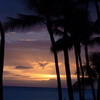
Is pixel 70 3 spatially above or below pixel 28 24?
above

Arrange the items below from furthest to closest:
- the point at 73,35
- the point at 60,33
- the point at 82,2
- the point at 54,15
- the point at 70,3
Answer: the point at 73,35 → the point at 60,33 → the point at 54,15 → the point at 70,3 → the point at 82,2

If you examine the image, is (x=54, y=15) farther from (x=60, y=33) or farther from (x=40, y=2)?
(x=60, y=33)

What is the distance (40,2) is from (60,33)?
548 centimetres

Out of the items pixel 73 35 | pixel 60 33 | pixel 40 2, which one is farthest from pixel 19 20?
pixel 73 35

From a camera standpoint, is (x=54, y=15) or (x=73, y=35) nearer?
(x=54, y=15)

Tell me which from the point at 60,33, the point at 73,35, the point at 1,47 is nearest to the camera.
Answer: the point at 1,47

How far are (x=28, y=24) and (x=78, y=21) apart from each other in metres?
3.39

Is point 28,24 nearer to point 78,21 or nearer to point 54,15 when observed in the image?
point 54,15

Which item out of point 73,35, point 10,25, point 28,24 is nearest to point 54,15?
point 28,24

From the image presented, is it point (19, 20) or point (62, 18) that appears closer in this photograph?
point (19, 20)

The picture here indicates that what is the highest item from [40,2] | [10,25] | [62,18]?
[40,2]

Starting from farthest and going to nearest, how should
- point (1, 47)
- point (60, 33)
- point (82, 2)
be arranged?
1. point (60, 33)
2. point (82, 2)
3. point (1, 47)

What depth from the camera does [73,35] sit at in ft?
78.7

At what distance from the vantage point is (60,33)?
21469mm
